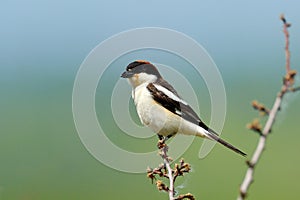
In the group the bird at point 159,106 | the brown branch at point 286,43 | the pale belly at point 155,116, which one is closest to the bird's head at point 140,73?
the bird at point 159,106

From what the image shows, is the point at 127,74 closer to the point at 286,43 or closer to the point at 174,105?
the point at 174,105

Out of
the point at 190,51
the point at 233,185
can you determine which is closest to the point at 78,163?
the point at 233,185

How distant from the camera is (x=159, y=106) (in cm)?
423

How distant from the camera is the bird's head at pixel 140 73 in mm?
4309

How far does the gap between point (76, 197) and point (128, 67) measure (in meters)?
3.69

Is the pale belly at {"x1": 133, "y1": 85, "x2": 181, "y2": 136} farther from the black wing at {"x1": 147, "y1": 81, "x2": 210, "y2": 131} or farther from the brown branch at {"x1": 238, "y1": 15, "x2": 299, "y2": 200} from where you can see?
the brown branch at {"x1": 238, "y1": 15, "x2": 299, "y2": 200}

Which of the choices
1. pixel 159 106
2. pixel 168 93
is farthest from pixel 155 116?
pixel 168 93

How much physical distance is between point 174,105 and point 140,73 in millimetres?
354

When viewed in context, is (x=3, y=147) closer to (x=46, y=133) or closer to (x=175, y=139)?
(x=46, y=133)

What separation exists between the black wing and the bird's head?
0.08m

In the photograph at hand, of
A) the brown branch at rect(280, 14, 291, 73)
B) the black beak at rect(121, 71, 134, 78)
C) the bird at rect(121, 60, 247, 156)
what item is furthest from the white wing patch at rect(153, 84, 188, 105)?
the brown branch at rect(280, 14, 291, 73)

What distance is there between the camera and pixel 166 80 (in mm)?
4449

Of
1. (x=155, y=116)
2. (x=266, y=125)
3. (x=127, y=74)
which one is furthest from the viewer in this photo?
(x=127, y=74)

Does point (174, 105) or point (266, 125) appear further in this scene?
point (174, 105)
